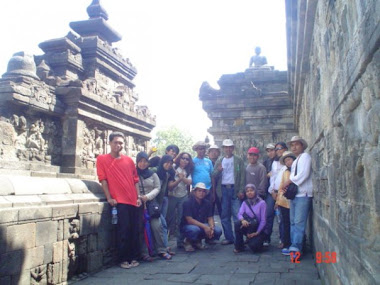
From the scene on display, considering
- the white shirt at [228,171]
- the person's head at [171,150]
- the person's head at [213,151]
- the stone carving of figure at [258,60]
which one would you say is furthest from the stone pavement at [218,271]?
the stone carving of figure at [258,60]

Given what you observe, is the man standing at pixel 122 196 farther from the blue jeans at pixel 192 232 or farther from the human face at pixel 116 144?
the blue jeans at pixel 192 232

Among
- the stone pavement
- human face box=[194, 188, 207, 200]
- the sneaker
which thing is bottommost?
the stone pavement

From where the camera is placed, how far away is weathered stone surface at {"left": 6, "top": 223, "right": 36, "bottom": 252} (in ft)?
10.6

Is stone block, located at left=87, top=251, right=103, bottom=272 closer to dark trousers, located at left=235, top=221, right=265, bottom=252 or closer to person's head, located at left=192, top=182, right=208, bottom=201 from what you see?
person's head, located at left=192, top=182, right=208, bottom=201

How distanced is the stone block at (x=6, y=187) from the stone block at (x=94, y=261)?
1.38 metres

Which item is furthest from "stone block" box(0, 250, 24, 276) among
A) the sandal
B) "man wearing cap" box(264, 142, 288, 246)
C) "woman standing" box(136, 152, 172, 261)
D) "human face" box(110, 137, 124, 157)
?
"man wearing cap" box(264, 142, 288, 246)

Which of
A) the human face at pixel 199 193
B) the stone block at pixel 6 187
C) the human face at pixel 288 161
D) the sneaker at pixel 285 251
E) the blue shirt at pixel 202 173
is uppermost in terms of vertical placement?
the human face at pixel 288 161

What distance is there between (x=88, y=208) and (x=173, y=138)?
4775 centimetres

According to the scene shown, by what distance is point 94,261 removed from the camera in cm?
452

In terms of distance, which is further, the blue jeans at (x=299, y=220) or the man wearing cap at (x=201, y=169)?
the man wearing cap at (x=201, y=169)

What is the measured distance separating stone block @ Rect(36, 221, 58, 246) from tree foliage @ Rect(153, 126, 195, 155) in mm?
47607

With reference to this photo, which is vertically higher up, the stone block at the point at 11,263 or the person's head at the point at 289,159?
the person's head at the point at 289,159

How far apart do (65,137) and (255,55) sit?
9.78m

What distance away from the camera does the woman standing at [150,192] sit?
210 inches
